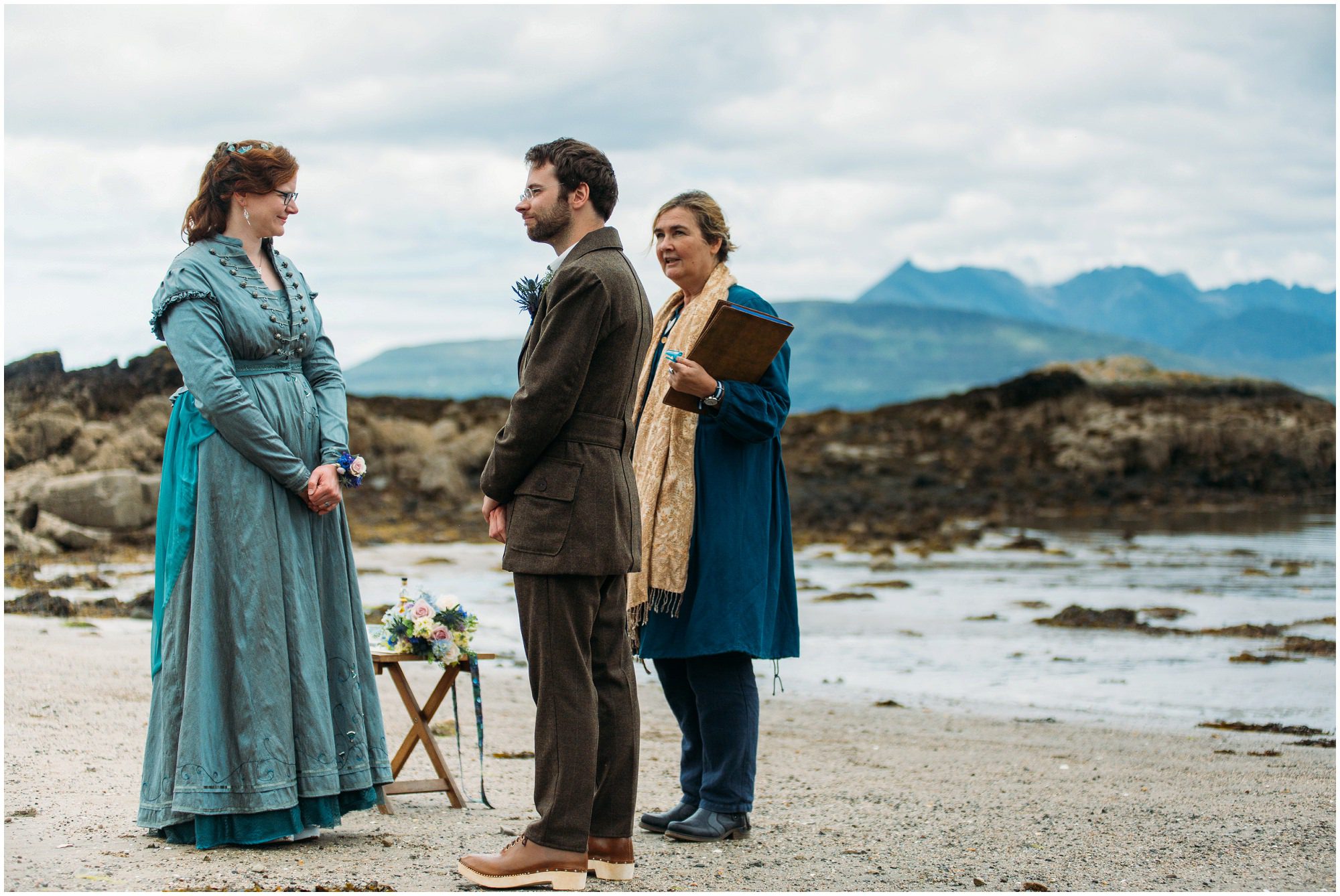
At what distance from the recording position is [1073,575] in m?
19.8

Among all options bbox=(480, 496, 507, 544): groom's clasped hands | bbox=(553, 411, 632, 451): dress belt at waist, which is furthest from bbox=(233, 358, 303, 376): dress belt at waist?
bbox=(553, 411, 632, 451): dress belt at waist

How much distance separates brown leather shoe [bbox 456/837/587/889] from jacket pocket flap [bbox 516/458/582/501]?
1.11 m

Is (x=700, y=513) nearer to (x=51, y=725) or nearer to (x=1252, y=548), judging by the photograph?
(x=51, y=725)

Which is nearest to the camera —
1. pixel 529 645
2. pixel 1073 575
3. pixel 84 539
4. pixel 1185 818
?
pixel 529 645

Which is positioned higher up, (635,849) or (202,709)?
(202,709)

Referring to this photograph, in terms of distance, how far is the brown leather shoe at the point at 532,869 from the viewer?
4.20m

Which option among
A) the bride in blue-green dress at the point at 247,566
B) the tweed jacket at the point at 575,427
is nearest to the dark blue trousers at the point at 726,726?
the tweed jacket at the point at 575,427

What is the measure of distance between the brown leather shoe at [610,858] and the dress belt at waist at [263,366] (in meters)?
2.00

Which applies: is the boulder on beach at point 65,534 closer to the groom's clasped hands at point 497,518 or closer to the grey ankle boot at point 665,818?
the grey ankle boot at point 665,818

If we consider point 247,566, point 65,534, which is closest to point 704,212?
point 247,566

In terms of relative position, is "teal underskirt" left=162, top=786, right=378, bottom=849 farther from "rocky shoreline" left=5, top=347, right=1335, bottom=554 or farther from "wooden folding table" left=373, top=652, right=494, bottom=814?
"rocky shoreline" left=5, top=347, right=1335, bottom=554

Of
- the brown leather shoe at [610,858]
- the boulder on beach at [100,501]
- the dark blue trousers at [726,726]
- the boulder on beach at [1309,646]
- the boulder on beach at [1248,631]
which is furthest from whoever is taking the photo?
the boulder on beach at [100,501]

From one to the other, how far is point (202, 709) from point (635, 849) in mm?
1679

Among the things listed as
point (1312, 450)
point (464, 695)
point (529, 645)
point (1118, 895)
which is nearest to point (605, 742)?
point (529, 645)
